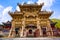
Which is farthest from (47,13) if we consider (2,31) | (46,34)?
(2,31)

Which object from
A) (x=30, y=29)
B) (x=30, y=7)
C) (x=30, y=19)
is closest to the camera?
(x=30, y=19)

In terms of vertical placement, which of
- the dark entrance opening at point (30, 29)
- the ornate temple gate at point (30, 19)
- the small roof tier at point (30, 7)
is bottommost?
the dark entrance opening at point (30, 29)

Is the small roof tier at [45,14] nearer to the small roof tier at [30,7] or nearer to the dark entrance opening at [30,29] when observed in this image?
the small roof tier at [30,7]

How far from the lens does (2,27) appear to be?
107ft

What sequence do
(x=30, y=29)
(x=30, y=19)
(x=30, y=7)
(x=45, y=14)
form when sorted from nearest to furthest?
1. (x=45, y=14)
2. (x=30, y=19)
3. (x=30, y=7)
4. (x=30, y=29)

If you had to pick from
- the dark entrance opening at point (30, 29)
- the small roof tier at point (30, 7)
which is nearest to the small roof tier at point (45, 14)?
the small roof tier at point (30, 7)

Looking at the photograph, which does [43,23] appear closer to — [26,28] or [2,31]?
[26,28]

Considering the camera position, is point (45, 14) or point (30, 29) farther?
point (30, 29)

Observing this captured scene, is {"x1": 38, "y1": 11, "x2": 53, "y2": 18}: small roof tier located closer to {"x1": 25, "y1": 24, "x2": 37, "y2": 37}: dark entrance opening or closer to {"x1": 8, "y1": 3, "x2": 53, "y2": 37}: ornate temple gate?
{"x1": 8, "y1": 3, "x2": 53, "y2": 37}: ornate temple gate

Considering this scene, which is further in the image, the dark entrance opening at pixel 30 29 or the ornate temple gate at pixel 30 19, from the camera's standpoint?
the dark entrance opening at pixel 30 29

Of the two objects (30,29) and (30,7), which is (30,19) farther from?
(30,29)

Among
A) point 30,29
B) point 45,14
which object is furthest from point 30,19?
point 30,29

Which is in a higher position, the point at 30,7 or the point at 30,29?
the point at 30,7

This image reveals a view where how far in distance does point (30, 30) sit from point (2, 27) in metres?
5.77
